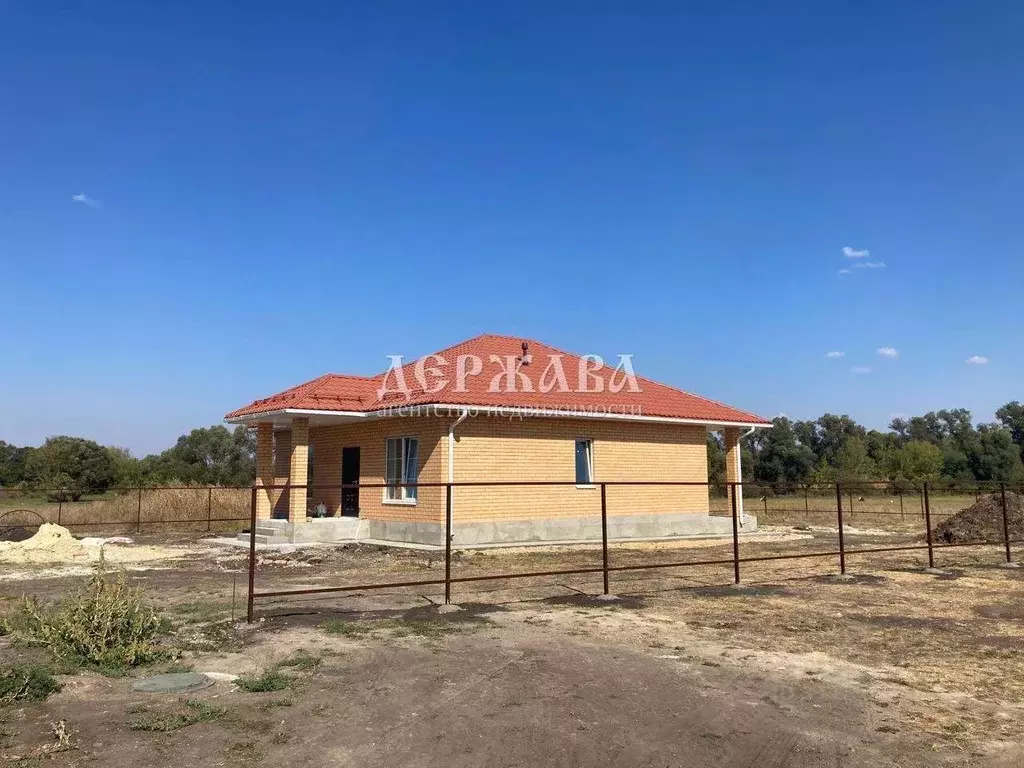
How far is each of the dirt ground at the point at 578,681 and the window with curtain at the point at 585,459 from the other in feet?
27.2

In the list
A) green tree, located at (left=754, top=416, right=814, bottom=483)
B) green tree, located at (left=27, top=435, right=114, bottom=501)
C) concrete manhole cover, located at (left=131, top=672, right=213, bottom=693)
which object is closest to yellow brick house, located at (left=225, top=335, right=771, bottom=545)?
concrete manhole cover, located at (left=131, top=672, right=213, bottom=693)

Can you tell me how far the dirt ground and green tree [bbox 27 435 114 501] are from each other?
43.0 meters

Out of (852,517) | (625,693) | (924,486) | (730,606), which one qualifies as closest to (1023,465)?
(852,517)

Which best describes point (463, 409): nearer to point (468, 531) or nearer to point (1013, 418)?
point (468, 531)

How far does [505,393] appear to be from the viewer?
19.3 m

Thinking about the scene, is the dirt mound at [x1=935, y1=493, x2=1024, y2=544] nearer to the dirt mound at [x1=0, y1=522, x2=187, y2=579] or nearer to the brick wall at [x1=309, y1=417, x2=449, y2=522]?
the brick wall at [x1=309, y1=417, x2=449, y2=522]

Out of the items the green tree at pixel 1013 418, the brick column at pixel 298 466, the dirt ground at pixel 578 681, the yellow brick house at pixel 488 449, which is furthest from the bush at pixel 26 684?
the green tree at pixel 1013 418

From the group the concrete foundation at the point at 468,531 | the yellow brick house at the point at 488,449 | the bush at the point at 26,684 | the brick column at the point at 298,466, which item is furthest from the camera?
the brick column at the point at 298,466

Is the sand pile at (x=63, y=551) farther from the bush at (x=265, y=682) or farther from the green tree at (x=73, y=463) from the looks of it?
the green tree at (x=73, y=463)

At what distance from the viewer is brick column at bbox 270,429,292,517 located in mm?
21969

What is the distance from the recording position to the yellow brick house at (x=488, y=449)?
17.8 meters

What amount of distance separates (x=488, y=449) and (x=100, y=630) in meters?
12.1

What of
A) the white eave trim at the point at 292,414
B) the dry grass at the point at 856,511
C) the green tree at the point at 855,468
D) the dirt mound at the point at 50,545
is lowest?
the dry grass at the point at 856,511

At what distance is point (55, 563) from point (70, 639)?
9.62 m
